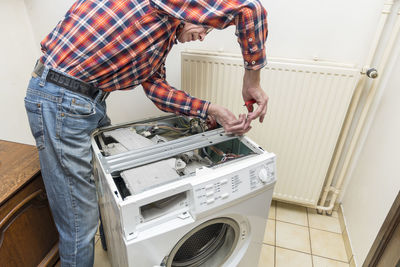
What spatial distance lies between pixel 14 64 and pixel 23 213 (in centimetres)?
100

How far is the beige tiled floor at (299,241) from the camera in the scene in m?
1.40

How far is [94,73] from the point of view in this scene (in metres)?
0.86

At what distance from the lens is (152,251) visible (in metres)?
0.71

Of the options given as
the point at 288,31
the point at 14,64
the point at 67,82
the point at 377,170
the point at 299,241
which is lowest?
the point at 299,241

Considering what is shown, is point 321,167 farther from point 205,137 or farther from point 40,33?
point 40,33

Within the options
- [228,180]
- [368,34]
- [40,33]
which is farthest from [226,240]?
[40,33]

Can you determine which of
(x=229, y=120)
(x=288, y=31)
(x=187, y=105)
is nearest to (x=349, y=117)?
(x=288, y=31)

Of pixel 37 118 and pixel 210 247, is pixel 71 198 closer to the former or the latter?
pixel 37 118

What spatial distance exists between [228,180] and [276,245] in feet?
3.12

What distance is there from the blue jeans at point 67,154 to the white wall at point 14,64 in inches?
32.6

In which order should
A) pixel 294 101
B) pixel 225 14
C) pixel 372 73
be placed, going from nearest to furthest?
pixel 225 14 < pixel 372 73 < pixel 294 101

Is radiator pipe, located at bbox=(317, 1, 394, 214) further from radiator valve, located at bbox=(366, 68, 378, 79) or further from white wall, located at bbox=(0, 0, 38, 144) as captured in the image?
white wall, located at bbox=(0, 0, 38, 144)

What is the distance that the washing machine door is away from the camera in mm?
945

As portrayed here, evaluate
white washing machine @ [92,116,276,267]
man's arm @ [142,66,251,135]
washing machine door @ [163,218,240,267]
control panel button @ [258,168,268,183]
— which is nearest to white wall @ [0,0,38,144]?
white washing machine @ [92,116,276,267]
